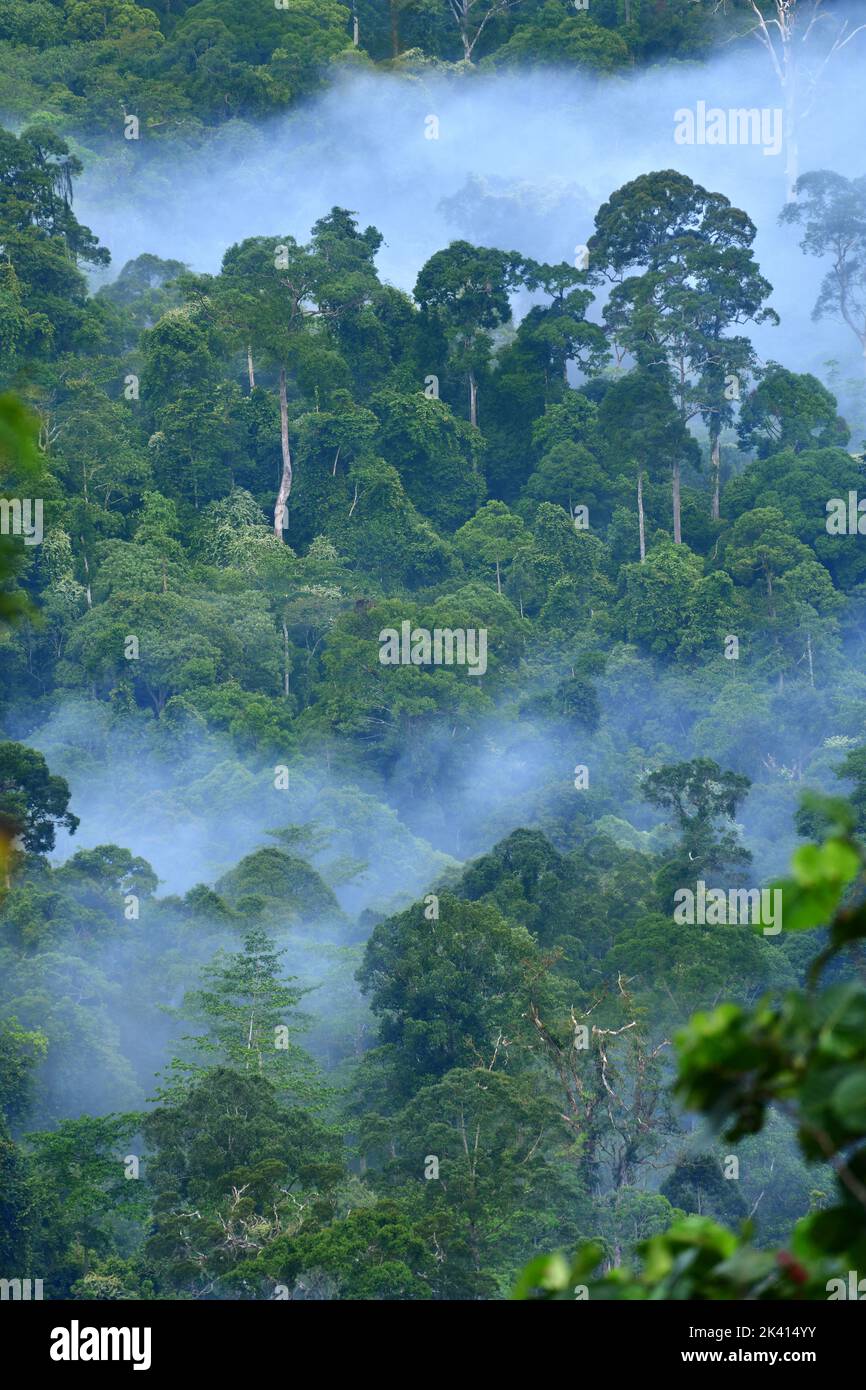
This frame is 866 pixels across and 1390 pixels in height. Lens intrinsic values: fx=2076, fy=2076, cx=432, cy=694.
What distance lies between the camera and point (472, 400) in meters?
31.5

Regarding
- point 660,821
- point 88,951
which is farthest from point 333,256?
point 88,951

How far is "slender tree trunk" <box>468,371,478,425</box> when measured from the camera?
31.4 m

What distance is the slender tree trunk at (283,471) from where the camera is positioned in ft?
93.9

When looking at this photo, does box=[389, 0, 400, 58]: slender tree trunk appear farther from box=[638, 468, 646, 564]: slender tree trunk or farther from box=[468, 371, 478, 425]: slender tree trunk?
box=[638, 468, 646, 564]: slender tree trunk

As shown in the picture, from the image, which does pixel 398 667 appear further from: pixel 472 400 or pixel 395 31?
pixel 395 31

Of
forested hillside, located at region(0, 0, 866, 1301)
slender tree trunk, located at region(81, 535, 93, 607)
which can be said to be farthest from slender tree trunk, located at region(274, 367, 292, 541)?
slender tree trunk, located at region(81, 535, 93, 607)

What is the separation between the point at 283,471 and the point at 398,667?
206 inches

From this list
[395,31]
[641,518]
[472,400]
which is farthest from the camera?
[395,31]

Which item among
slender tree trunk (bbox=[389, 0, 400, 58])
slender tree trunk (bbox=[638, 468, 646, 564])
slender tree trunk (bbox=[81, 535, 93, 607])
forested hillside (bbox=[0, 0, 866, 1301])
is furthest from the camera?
slender tree trunk (bbox=[389, 0, 400, 58])

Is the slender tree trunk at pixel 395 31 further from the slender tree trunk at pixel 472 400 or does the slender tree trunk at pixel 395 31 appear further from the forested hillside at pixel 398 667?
the slender tree trunk at pixel 472 400

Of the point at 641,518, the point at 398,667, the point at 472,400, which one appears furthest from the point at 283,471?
the point at 398,667

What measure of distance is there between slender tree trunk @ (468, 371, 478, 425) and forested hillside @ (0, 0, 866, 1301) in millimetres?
145

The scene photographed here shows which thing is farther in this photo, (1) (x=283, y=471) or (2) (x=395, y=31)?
(2) (x=395, y=31)
